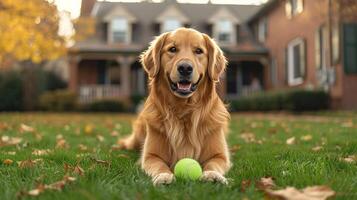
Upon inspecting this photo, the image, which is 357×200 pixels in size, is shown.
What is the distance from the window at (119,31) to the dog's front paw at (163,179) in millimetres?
25232

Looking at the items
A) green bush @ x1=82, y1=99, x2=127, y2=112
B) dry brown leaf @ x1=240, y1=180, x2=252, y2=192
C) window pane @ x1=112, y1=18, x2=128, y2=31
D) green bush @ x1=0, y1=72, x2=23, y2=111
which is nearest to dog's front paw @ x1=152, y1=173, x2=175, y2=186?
dry brown leaf @ x1=240, y1=180, x2=252, y2=192

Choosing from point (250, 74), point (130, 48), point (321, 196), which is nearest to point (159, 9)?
point (130, 48)

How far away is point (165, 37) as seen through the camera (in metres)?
4.29

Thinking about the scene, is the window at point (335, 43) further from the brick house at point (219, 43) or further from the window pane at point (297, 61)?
the window pane at point (297, 61)

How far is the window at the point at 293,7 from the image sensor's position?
21.0 m

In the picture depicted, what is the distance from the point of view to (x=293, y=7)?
72.9 feet

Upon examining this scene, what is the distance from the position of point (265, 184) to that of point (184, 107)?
4.00ft

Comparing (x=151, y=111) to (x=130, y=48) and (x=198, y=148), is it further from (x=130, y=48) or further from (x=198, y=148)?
(x=130, y=48)

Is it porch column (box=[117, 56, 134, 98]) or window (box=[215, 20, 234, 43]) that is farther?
window (box=[215, 20, 234, 43])

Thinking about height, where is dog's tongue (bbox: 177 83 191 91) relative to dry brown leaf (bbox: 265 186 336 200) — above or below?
above

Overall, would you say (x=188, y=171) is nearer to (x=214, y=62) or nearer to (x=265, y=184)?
(x=265, y=184)

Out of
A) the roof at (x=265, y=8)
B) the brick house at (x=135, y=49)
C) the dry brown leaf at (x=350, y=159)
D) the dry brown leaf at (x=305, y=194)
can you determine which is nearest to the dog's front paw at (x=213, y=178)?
the dry brown leaf at (x=305, y=194)

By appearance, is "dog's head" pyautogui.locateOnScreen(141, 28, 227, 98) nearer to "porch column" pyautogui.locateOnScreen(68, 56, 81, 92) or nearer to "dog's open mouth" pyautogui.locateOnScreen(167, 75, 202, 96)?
"dog's open mouth" pyautogui.locateOnScreen(167, 75, 202, 96)

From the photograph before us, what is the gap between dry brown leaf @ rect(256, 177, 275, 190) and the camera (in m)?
3.00
